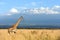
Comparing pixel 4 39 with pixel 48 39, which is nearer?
pixel 4 39

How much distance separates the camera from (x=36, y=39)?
1319 cm

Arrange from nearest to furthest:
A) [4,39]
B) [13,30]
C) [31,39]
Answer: [4,39]
[31,39]
[13,30]

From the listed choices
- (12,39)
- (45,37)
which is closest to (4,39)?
(12,39)

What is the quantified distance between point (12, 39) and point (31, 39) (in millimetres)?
1089

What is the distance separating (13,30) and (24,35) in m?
1.05

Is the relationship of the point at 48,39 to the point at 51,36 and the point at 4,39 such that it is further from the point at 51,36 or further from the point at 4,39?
the point at 4,39

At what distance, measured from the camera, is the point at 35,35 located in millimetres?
13867

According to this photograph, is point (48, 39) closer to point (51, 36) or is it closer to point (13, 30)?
point (51, 36)

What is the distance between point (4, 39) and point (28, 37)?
1.71m

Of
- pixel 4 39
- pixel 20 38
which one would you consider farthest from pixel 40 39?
pixel 4 39

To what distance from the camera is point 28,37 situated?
13328mm

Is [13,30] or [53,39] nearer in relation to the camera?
[53,39]

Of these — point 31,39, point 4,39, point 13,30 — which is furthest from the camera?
point 13,30

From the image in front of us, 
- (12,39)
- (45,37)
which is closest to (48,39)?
(45,37)
